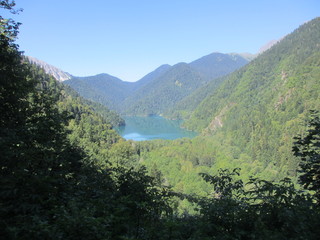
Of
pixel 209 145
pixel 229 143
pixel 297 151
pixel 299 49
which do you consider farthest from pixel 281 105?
pixel 297 151

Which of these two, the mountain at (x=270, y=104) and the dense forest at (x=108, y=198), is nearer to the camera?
the dense forest at (x=108, y=198)

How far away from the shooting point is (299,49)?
506 feet

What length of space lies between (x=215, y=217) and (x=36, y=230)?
370 cm

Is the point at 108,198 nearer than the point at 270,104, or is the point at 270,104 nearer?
the point at 108,198

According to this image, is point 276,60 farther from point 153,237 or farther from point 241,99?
point 153,237

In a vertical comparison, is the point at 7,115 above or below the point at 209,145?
above

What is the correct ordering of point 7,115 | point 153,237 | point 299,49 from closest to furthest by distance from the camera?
point 153,237
point 7,115
point 299,49

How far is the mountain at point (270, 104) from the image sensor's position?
92.9 metres

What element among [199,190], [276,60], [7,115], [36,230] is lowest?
[199,190]

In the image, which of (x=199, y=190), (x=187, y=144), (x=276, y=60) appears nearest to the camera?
(x=199, y=190)

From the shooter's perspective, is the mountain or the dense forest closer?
the dense forest

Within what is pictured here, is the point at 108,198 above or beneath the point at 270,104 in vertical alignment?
beneath

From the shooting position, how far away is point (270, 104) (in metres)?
126

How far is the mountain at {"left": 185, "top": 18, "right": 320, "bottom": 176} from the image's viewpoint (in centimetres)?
9294
